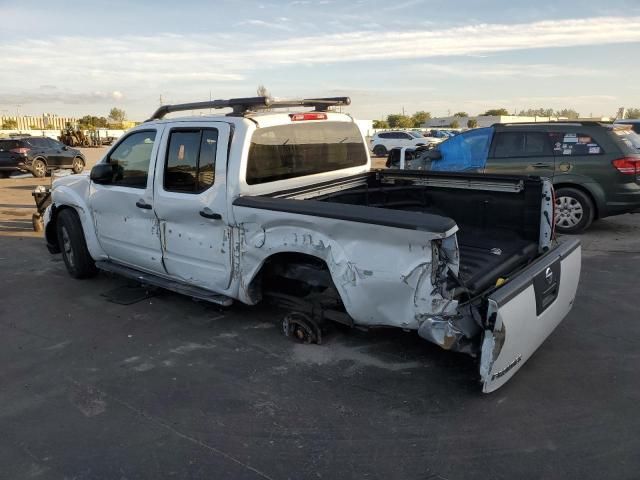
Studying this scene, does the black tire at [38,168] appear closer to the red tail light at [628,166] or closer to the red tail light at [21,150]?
→ the red tail light at [21,150]

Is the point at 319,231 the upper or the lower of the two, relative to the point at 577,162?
lower

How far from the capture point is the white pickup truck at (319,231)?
3.16m

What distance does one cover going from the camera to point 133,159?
509cm

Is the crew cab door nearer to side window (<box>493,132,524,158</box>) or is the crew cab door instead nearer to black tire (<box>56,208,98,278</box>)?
side window (<box>493,132,524,158</box>)

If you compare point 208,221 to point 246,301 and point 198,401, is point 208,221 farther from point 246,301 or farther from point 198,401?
point 198,401

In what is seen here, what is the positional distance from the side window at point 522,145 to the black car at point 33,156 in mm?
17060

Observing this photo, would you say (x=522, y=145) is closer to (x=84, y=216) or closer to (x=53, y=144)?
(x=84, y=216)

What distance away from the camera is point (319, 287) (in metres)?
4.05

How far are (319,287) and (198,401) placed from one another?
4.07ft

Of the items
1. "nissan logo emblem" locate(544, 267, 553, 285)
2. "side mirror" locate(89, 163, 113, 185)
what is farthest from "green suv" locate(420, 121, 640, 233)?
"side mirror" locate(89, 163, 113, 185)

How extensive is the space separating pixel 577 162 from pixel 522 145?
2.88 ft

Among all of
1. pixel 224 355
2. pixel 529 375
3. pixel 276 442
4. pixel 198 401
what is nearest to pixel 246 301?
pixel 224 355

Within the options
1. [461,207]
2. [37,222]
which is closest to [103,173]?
[461,207]

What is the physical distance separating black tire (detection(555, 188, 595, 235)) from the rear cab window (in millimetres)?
4253
